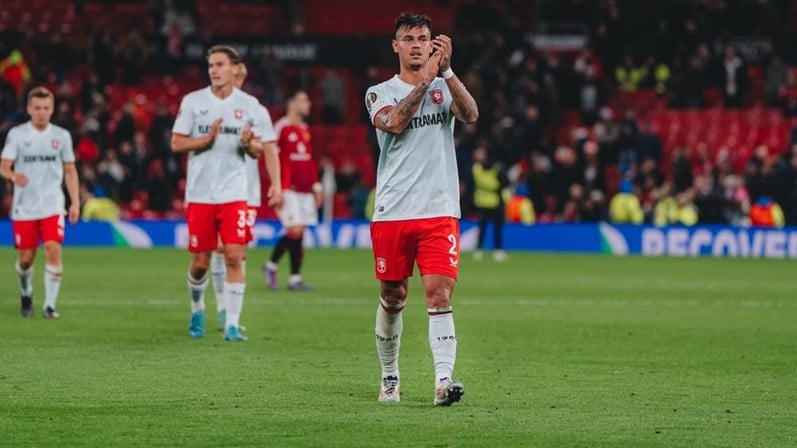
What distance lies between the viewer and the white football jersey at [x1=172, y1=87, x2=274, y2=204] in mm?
13023

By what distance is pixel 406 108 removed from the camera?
8.71 m

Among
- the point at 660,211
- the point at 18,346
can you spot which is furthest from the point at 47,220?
the point at 660,211

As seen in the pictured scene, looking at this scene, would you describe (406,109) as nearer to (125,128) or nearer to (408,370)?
(408,370)

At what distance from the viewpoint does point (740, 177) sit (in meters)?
32.4

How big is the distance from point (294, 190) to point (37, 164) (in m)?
5.32

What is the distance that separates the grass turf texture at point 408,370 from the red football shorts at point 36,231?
0.80 m

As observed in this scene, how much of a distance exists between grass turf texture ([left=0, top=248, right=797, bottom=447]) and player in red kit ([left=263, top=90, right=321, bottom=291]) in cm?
57

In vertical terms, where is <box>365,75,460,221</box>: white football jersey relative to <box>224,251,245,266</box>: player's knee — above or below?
above

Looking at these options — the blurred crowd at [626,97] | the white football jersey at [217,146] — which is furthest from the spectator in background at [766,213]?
the white football jersey at [217,146]

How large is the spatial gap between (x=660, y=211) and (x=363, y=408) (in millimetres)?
23501

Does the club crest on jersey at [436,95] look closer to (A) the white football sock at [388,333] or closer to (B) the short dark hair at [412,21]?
(B) the short dark hair at [412,21]

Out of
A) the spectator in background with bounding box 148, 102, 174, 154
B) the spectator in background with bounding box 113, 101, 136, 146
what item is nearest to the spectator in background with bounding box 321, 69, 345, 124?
the spectator in background with bounding box 148, 102, 174, 154

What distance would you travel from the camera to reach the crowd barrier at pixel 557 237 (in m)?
29.6

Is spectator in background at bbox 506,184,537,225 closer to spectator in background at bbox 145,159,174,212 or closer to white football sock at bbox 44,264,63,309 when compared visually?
spectator in background at bbox 145,159,174,212
